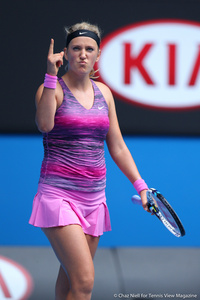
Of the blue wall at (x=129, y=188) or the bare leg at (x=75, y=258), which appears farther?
the blue wall at (x=129, y=188)

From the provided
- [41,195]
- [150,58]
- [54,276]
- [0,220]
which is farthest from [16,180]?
[41,195]

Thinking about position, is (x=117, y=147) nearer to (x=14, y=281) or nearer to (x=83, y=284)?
(x=83, y=284)

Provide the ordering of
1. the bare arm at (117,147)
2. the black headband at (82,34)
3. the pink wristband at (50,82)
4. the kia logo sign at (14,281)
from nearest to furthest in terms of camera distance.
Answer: the pink wristband at (50,82) < the black headband at (82,34) < the bare arm at (117,147) < the kia logo sign at (14,281)

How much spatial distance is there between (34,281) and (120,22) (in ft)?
7.25

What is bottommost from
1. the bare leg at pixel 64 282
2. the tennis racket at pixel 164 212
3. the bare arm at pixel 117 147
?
the bare leg at pixel 64 282

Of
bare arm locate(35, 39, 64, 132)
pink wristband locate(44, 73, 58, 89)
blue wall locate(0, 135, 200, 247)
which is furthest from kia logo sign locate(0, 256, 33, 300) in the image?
pink wristband locate(44, 73, 58, 89)

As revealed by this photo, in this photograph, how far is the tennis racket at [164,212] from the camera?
8.24 ft

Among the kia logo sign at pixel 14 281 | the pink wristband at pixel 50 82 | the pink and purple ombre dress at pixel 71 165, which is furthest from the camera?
the kia logo sign at pixel 14 281

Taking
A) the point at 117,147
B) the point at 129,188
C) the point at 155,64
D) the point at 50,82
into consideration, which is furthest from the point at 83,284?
the point at 155,64

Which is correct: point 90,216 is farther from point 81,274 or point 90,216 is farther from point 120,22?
point 120,22

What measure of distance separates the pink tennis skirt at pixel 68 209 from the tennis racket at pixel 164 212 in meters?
0.27

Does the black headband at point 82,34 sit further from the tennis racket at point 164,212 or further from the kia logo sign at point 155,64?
the kia logo sign at point 155,64

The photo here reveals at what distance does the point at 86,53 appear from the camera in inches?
108

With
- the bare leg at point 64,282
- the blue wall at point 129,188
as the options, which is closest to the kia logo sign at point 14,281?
the blue wall at point 129,188
